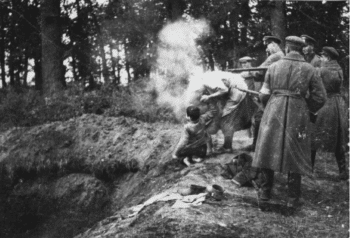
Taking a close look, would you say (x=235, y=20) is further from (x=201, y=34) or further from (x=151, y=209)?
(x=151, y=209)

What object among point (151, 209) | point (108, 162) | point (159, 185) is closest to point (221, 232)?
point (151, 209)

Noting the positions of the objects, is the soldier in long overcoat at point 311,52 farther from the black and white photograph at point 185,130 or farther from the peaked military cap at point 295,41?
the peaked military cap at point 295,41

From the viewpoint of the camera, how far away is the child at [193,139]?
8141 mm

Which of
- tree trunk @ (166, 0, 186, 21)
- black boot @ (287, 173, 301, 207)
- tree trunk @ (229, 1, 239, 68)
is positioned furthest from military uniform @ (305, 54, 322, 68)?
tree trunk @ (166, 0, 186, 21)

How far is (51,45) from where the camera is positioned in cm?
1611

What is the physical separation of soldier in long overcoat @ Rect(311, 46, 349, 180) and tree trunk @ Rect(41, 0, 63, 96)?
1100 cm

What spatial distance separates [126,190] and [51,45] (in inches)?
346

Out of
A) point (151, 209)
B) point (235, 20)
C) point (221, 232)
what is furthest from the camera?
point (235, 20)

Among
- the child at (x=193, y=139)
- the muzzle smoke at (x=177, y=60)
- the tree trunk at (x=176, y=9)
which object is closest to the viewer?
the child at (x=193, y=139)

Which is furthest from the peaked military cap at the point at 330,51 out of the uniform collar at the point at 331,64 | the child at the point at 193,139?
the child at the point at 193,139

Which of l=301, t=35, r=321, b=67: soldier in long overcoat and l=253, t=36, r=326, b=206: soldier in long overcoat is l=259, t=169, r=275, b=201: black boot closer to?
l=253, t=36, r=326, b=206: soldier in long overcoat

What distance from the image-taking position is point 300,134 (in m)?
6.01

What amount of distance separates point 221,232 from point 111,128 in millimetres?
6841

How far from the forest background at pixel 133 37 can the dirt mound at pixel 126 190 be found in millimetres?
1898
